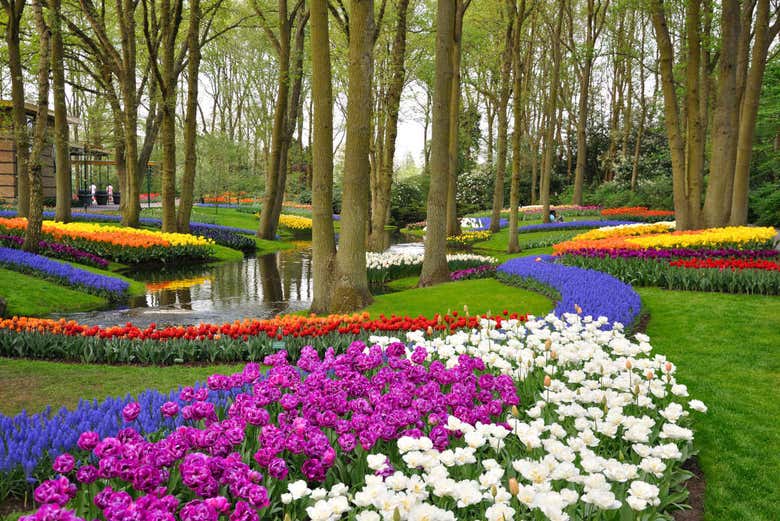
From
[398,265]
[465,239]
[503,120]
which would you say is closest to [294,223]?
[465,239]

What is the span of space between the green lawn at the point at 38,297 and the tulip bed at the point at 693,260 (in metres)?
11.0

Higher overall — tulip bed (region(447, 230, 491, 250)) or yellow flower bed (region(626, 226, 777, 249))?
yellow flower bed (region(626, 226, 777, 249))

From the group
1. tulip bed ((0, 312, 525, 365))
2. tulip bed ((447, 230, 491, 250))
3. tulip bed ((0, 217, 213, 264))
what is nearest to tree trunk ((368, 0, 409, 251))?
tulip bed ((447, 230, 491, 250))

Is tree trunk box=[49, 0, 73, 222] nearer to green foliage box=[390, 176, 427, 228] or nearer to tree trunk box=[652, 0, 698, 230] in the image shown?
tree trunk box=[652, 0, 698, 230]

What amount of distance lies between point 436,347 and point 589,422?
194 centimetres

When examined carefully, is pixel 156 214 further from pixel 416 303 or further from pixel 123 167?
pixel 416 303

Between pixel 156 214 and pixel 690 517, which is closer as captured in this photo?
pixel 690 517

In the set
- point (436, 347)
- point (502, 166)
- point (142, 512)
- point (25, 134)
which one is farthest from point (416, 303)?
point (502, 166)

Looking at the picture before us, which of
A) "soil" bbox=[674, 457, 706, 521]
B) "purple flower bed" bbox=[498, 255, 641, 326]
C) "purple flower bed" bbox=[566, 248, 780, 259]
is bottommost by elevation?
"soil" bbox=[674, 457, 706, 521]

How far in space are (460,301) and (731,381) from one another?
5446mm

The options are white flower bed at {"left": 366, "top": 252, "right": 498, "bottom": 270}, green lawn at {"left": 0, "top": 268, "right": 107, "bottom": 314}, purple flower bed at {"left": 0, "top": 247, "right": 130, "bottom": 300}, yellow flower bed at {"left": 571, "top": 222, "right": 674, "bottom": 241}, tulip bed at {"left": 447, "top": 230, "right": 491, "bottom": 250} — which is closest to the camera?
green lawn at {"left": 0, "top": 268, "right": 107, "bottom": 314}

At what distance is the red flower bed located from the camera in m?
11.7

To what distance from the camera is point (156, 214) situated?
3216 centimetres

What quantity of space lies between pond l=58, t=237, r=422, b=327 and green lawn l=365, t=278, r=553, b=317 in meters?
2.37
